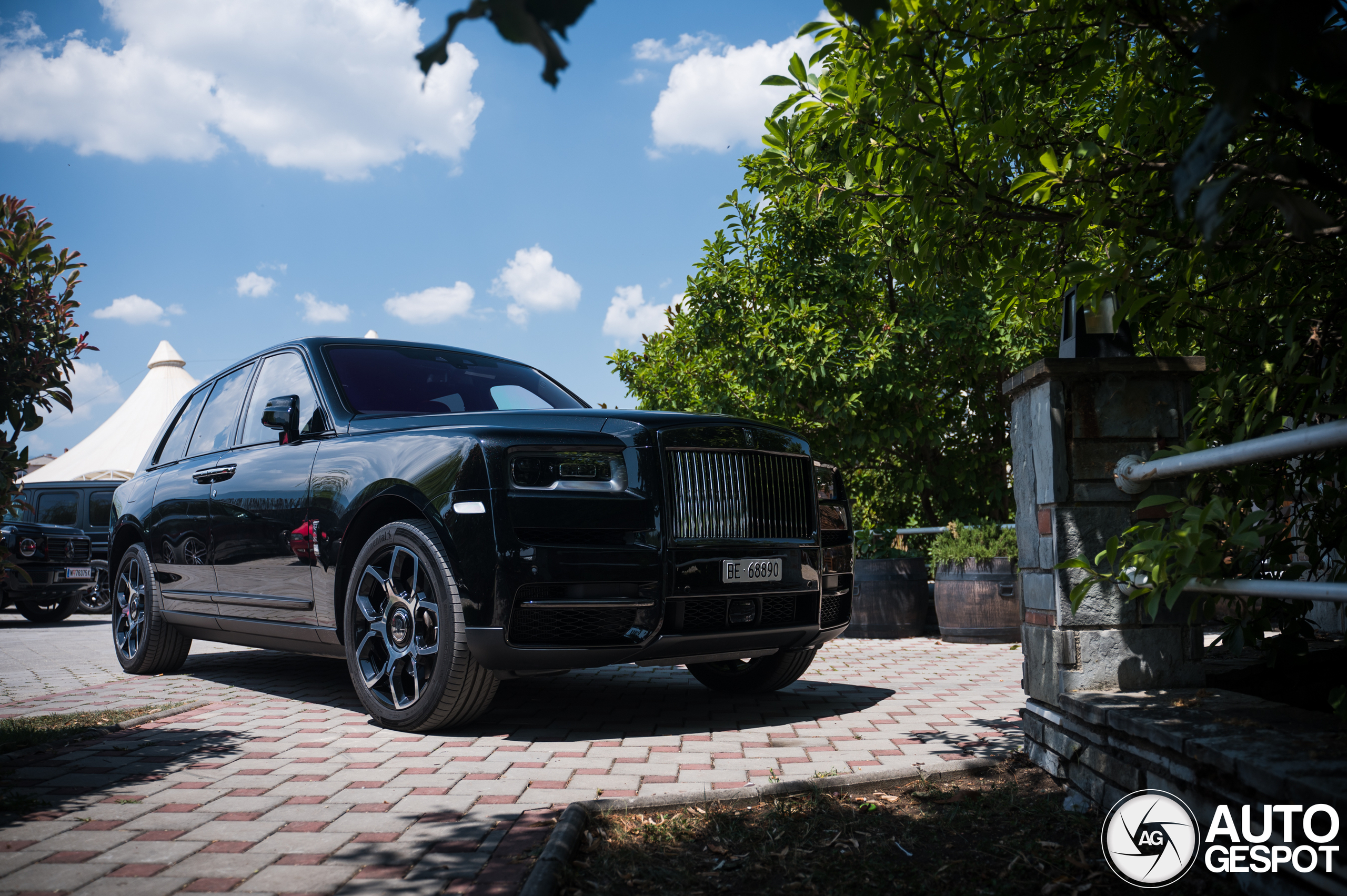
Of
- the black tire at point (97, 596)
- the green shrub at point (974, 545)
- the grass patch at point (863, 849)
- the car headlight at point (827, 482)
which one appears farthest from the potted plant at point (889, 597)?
the black tire at point (97, 596)

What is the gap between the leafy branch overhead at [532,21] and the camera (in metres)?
1.07

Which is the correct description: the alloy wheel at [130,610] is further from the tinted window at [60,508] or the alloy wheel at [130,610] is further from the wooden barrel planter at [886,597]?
the tinted window at [60,508]

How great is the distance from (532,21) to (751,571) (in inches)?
136

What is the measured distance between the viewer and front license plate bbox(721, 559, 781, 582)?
167 inches

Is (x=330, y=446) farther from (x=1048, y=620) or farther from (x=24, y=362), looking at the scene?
(x=1048, y=620)

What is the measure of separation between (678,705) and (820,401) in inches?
229

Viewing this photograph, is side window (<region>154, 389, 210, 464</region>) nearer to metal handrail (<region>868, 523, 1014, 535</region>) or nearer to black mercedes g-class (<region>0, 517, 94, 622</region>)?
metal handrail (<region>868, 523, 1014, 535</region>)

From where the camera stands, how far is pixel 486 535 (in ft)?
12.7

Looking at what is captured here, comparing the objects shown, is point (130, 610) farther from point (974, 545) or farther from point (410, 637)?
point (974, 545)

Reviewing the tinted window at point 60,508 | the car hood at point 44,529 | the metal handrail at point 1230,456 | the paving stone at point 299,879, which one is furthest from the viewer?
the tinted window at point 60,508

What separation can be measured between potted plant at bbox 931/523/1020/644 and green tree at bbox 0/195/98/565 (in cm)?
704

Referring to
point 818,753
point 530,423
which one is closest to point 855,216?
point 530,423

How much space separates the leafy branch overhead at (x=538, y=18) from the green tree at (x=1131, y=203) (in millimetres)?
1802

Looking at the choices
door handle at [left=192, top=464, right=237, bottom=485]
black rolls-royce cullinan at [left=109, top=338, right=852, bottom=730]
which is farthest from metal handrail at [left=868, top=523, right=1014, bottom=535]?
door handle at [left=192, top=464, right=237, bottom=485]
